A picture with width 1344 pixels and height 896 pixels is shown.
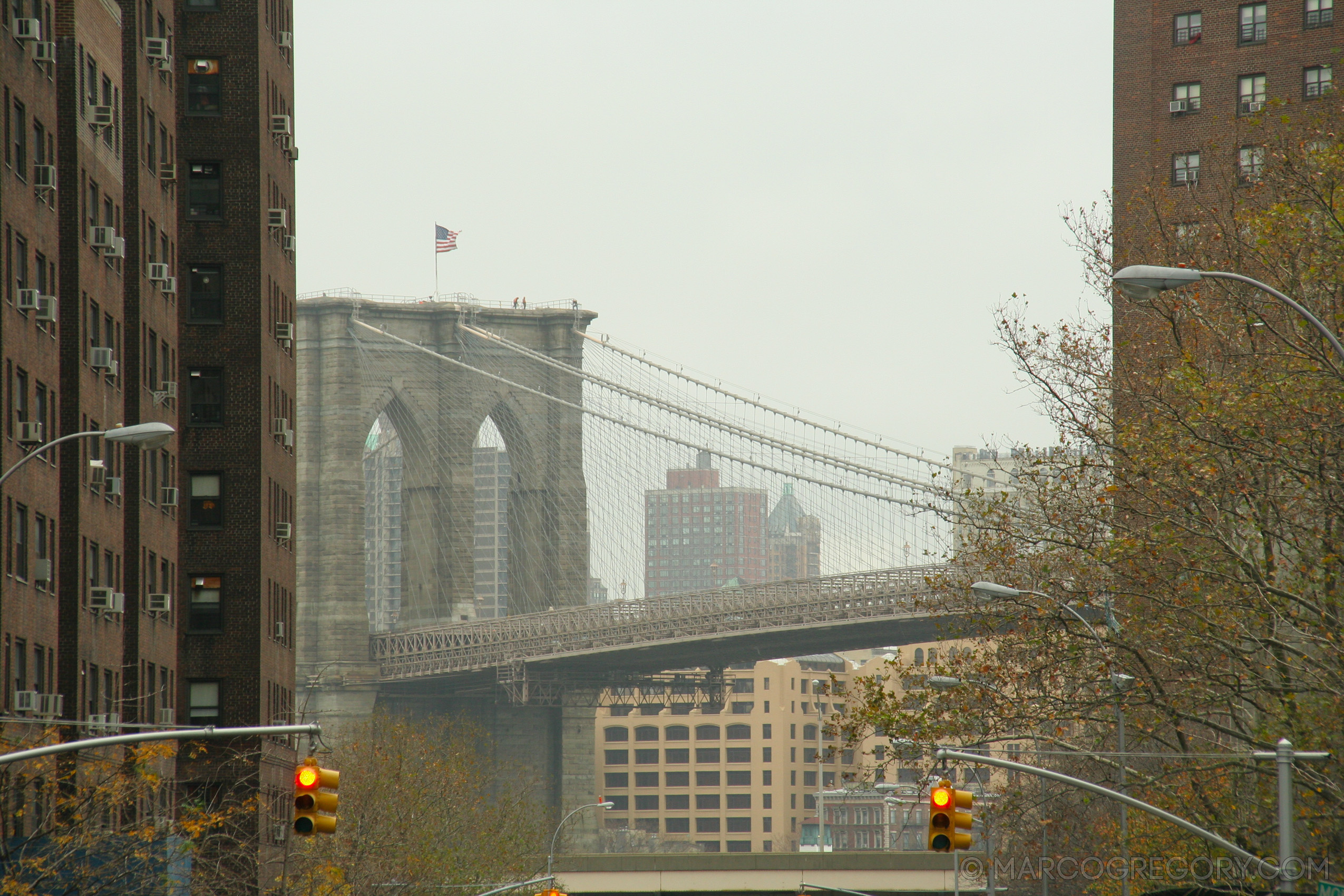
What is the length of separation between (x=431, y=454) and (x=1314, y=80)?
220 ft

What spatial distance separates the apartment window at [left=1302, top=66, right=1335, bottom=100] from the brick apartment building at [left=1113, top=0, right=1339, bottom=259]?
4cm

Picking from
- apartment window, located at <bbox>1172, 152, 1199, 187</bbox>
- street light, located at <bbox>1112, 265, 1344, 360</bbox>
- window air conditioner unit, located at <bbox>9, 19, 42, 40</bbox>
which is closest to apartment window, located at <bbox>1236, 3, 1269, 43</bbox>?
apartment window, located at <bbox>1172, 152, 1199, 187</bbox>


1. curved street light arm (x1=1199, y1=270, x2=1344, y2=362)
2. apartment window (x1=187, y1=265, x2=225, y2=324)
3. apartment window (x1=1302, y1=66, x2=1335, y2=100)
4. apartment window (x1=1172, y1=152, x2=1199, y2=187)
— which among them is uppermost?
apartment window (x1=1302, y1=66, x2=1335, y2=100)

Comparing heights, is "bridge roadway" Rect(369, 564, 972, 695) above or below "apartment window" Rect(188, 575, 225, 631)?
below

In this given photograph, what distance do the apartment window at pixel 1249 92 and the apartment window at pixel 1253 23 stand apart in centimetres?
136

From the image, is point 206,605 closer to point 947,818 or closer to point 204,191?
point 204,191

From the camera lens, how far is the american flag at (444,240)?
4668 inches

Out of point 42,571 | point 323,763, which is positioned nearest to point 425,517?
point 323,763

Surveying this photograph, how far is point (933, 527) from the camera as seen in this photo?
38375mm

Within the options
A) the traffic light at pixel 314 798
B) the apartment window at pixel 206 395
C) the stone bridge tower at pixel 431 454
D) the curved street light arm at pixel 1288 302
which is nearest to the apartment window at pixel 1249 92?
the apartment window at pixel 206 395

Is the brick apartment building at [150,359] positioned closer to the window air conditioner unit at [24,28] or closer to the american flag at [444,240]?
the window air conditioner unit at [24,28]

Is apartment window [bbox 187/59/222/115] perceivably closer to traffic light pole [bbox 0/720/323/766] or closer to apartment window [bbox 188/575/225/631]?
apartment window [bbox 188/575/225/631]

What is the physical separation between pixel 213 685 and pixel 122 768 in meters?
21.8

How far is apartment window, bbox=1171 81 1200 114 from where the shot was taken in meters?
74.1
